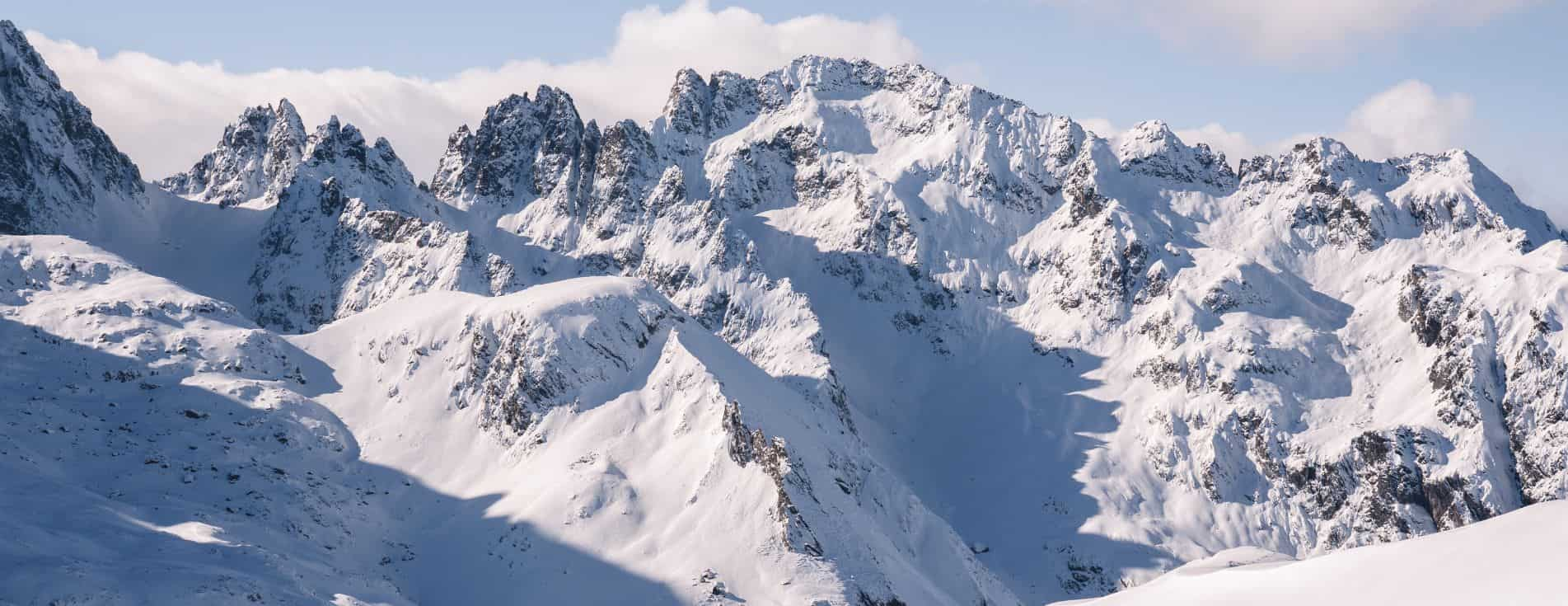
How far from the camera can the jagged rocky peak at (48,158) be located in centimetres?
15512

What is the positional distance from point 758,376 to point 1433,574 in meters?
111

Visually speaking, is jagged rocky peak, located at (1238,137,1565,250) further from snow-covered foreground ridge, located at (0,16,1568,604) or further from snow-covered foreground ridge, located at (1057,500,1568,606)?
snow-covered foreground ridge, located at (1057,500,1568,606)

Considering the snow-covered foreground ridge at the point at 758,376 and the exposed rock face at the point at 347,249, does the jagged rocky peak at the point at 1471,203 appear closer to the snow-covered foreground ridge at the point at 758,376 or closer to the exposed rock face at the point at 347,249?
the snow-covered foreground ridge at the point at 758,376

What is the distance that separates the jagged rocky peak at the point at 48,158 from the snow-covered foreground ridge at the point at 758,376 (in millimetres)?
652

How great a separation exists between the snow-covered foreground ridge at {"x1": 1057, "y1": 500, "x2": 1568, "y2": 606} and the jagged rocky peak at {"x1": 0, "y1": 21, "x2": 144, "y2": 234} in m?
174

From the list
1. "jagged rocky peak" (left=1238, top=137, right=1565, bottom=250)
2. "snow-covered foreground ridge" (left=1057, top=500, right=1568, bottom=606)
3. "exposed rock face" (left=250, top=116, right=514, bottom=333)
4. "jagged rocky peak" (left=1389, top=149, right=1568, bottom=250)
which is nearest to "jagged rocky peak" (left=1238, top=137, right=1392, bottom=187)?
"jagged rocky peak" (left=1238, top=137, right=1565, bottom=250)

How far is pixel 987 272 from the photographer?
187 metres

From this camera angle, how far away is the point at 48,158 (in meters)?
164

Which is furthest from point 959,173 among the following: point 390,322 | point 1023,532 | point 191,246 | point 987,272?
point 191,246

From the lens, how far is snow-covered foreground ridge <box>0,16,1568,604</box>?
9456 cm

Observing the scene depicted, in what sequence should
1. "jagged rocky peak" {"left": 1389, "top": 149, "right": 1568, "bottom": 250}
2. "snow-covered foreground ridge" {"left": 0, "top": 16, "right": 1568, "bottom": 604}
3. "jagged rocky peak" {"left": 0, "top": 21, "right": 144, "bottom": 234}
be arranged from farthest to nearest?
"jagged rocky peak" {"left": 1389, "top": 149, "right": 1568, "bottom": 250}
"jagged rocky peak" {"left": 0, "top": 21, "right": 144, "bottom": 234}
"snow-covered foreground ridge" {"left": 0, "top": 16, "right": 1568, "bottom": 604}

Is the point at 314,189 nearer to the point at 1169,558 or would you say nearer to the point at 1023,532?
the point at 1023,532

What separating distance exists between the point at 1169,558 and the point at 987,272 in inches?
2505

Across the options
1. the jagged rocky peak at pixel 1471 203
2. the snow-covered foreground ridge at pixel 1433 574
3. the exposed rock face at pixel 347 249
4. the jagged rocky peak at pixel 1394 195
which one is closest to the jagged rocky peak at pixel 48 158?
the exposed rock face at pixel 347 249
